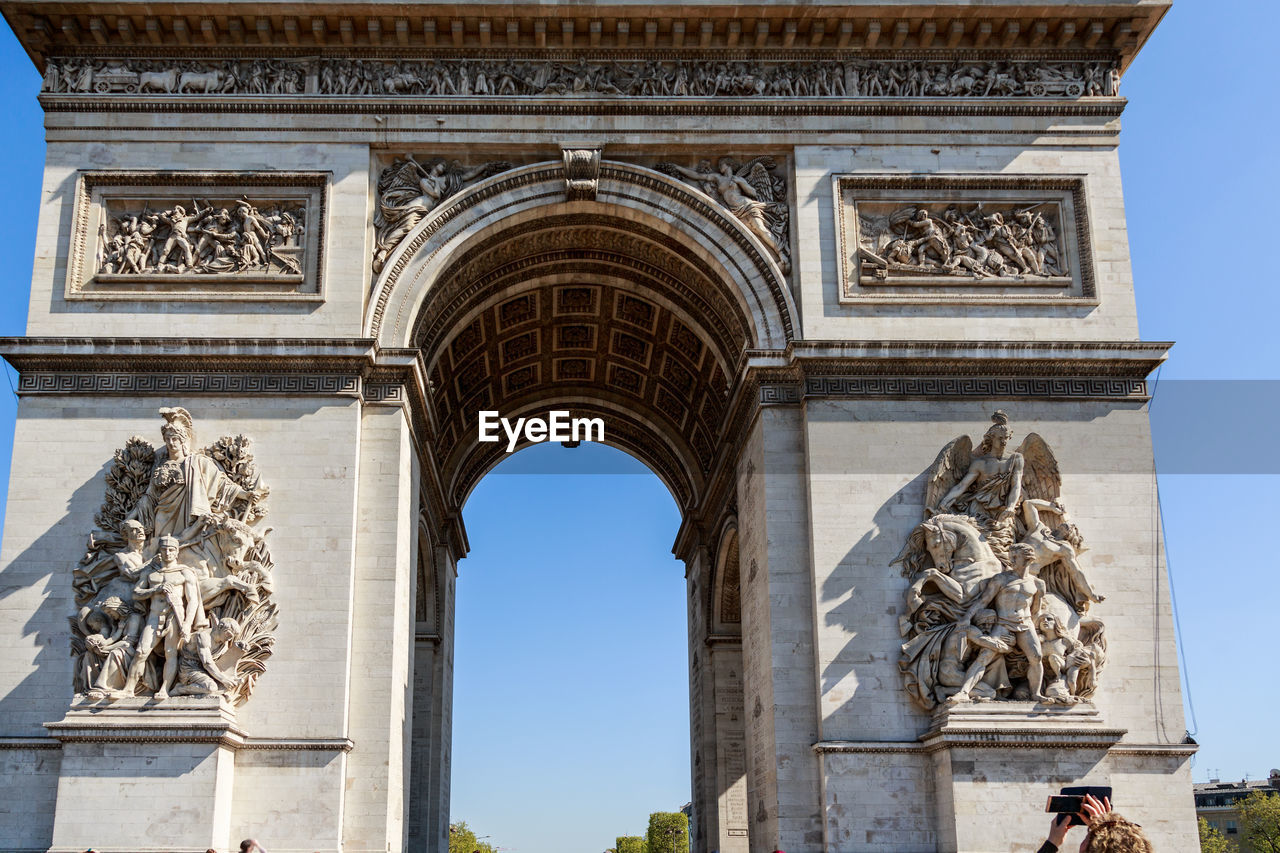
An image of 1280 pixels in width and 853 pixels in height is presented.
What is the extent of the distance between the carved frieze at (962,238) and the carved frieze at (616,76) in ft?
5.58

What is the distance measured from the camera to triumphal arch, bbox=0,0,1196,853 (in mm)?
18594

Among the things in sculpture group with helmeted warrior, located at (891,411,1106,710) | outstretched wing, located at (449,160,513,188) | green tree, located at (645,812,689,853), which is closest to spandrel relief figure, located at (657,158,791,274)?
outstretched wing, located at (449,160,513,188)

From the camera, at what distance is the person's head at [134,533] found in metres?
18.8

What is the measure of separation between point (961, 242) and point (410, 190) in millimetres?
9253

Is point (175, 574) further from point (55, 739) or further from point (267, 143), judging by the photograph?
point (267, 143)

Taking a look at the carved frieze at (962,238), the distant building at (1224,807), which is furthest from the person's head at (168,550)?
the distant building at (1224,807)

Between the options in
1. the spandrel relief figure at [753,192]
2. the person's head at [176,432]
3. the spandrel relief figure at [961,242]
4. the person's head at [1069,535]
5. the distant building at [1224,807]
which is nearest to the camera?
the person's head at [176,432]

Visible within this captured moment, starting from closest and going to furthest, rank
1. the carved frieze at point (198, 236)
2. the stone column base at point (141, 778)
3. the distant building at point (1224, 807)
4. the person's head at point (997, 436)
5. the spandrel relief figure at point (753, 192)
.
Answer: the stone column base at point (141, 778) < the person's head at point (997, 436) < the carved frieze at point (198, 236) < the spandrel relief figure at point (753, 192) < the distant building at point (1224, 807)

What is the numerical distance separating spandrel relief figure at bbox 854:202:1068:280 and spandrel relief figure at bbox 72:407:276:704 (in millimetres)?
10693

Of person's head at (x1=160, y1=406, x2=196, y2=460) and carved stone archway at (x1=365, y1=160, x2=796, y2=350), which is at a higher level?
carved stone archway at (x1=365, y1=160, x2=796, y2=350)

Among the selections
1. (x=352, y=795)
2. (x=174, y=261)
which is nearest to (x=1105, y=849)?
(x=352, y=795)

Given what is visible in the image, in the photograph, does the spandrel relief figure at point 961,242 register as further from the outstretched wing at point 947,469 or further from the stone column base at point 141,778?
the stone column base at point 141,778

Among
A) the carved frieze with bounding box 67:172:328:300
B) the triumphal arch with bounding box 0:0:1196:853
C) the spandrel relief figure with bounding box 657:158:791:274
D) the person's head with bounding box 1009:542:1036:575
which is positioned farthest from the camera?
the spandrel relief figure with bounding box 657:158:791:274

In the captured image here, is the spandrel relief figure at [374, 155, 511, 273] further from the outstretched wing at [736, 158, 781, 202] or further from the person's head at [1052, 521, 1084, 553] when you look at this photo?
the person's head at [1052, 521, 1084, 553]
